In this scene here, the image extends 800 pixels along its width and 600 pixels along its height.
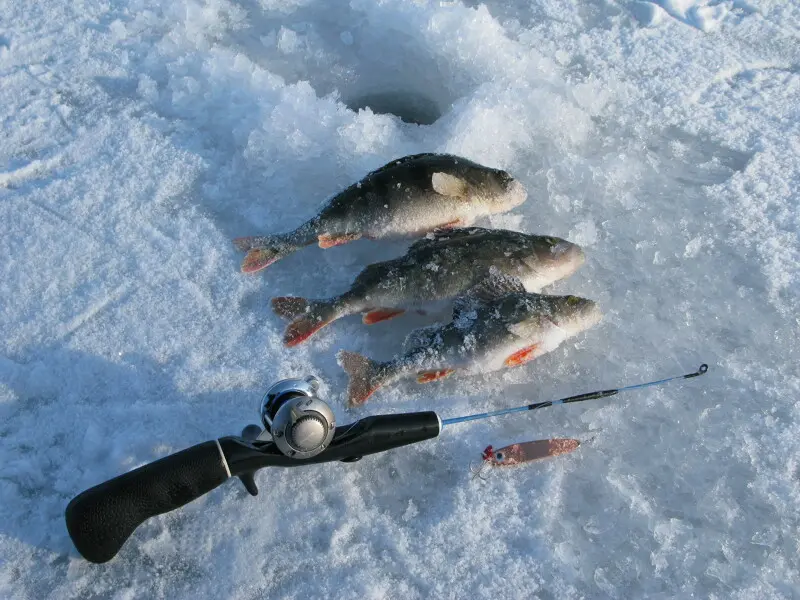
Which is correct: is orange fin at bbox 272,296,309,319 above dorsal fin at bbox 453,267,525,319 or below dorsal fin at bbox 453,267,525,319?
below

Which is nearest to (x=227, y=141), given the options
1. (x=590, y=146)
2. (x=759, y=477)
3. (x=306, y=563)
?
(x=590, y=146)

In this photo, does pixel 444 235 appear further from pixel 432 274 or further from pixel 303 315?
pixel 303 315

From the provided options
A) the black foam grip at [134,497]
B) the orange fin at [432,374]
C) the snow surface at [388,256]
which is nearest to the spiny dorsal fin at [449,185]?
the snow surface at [388,256]

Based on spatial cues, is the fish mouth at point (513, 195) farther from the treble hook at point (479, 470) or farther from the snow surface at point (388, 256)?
the treble hook at point (479, 470)

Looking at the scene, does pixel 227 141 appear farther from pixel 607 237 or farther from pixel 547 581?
pixel 547 581

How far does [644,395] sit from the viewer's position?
262 cm

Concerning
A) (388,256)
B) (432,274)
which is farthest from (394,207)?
(432,274)

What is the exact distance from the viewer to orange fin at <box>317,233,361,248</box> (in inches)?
118

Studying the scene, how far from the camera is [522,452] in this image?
239 centimetres

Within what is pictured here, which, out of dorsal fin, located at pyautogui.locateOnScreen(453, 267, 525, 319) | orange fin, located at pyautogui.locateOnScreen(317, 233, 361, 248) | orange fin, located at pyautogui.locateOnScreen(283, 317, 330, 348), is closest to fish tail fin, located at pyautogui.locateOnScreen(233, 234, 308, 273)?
orange fin, located at pyautogui.locateOnScreen(317, 233, 361, 248)

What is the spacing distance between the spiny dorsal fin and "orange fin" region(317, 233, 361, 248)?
1.49 ft

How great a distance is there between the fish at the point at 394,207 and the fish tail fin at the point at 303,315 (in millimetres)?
303

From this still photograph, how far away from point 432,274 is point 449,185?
1.77 ft

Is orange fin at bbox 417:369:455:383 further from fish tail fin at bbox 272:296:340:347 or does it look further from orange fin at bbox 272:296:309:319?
orange fin at bbox 272:296:309:319
